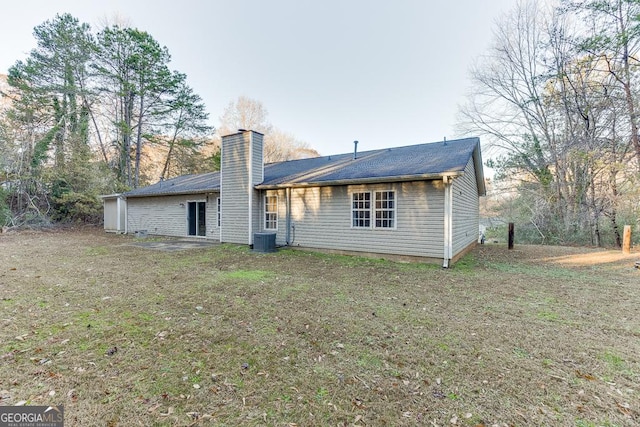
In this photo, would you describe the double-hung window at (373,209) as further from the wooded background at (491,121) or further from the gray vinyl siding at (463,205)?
the wooded background at (491,121)

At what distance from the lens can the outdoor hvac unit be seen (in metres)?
9.76

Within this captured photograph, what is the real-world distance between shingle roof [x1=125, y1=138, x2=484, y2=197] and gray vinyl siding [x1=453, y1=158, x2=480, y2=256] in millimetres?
683

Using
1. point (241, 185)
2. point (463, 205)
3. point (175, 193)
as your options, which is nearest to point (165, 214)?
point (175, 193)

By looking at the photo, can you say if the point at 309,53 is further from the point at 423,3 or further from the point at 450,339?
the point at 450,339

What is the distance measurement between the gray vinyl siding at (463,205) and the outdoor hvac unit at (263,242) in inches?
226

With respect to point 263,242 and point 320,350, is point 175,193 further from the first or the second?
point 320,350

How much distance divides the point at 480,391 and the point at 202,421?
2112 mm

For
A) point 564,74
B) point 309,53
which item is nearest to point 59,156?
point 309,53

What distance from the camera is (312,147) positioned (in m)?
30.0

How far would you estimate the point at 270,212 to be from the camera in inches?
424

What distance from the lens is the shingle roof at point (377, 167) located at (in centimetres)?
784

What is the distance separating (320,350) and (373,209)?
605 cm

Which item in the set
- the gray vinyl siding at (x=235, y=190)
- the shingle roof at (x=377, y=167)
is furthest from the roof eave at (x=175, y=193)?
the gray vinyl siding at (x=235, y=190)

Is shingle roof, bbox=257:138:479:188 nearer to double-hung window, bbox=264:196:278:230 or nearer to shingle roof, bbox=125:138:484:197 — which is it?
shingle roof, bbox=125:138:484:197
